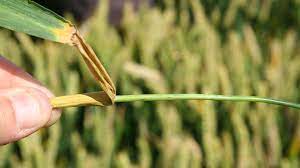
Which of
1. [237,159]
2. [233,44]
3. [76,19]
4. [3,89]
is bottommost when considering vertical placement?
[237,159]

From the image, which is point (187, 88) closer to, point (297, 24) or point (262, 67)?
point (262, 67)

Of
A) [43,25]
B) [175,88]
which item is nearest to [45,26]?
[43,25]

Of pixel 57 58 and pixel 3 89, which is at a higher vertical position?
pixel 57 58

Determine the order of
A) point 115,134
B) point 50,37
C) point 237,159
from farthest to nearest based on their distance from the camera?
point 115,134 < point 237,159 < point 50,37

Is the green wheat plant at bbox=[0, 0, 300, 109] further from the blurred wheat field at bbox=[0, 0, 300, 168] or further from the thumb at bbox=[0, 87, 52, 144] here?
the blurred wheat field at bbox=[0, 0, 300, 168]

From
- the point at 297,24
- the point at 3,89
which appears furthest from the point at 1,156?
the point at 297,24

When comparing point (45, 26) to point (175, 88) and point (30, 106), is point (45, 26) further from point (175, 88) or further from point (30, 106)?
point (175, 88)

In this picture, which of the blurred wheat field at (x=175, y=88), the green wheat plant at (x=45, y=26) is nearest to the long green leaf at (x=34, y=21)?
the green wheat plant at (x=45, y=26)
